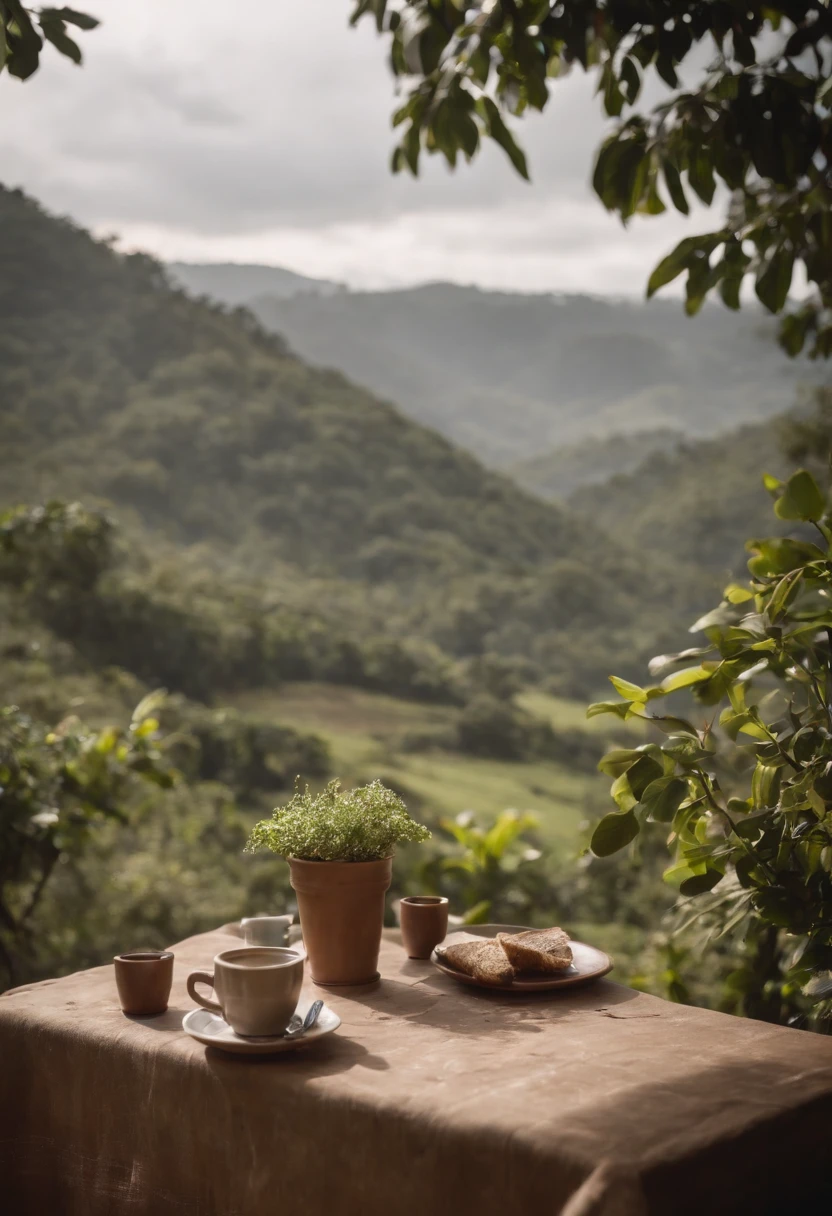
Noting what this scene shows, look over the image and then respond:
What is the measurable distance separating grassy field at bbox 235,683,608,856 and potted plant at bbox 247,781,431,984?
9.12m

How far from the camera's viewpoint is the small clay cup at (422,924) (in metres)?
1.41

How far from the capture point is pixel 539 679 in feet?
64.5

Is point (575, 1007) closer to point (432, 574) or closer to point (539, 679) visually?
point (539, 679)

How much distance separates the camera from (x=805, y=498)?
129 cm

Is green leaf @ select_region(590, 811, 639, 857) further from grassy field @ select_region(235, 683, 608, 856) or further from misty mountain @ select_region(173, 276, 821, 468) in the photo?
misty mountain @ select_region(173, 276, 821, 468)

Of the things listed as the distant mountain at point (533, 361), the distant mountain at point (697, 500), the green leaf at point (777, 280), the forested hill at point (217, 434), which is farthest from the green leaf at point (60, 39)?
the distant mountain at point (533, 361)

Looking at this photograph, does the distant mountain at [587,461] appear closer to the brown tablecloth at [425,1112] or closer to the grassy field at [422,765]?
the grassy field at [422,765]

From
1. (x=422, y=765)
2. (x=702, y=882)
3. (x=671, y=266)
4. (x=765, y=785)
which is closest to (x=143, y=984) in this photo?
(x=702, y=882)

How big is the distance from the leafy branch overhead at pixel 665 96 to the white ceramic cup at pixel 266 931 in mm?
999

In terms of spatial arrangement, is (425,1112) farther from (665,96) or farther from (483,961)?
(665,96)

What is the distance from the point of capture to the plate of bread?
49.2 inches

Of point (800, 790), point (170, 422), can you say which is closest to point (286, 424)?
point (170, 422)

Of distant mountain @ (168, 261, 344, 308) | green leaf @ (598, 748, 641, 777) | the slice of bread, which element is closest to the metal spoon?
the slice of bread

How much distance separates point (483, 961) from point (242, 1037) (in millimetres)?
340
